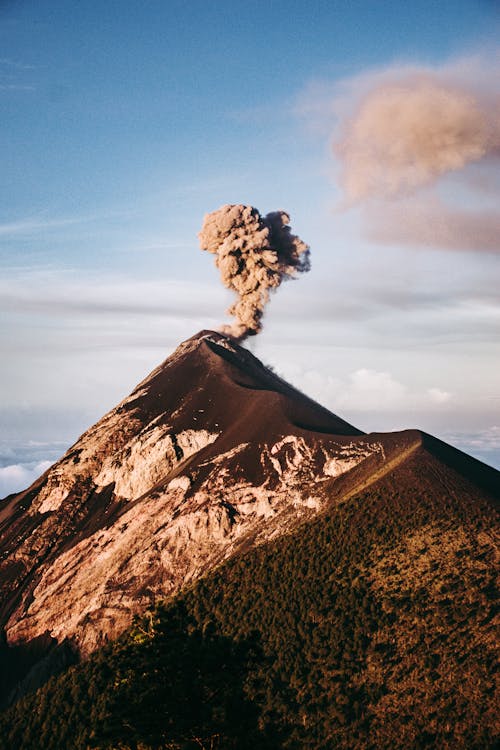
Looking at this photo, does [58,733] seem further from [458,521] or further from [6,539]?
[6,539]

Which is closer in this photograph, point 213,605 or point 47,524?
point 213,605

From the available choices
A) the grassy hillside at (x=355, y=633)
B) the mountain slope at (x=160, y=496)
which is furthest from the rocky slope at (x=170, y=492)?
the grassy hillside at (x=355, y=633)

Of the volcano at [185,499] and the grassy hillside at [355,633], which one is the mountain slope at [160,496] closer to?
the volcano at [185,499]

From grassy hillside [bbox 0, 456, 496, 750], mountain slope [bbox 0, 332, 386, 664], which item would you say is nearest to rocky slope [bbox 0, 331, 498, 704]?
mountain slope [bbox 0, 332, 386, 664]

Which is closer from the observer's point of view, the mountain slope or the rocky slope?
the rocky slope

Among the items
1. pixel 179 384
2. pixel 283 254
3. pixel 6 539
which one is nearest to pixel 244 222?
pixel 283 254

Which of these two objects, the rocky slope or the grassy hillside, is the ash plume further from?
the grassy hillside

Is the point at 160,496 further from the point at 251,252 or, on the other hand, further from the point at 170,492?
the point at 251,252
